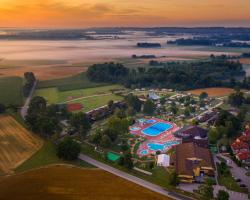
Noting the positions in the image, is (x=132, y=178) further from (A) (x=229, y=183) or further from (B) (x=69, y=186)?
(A) (x=229, y=183)

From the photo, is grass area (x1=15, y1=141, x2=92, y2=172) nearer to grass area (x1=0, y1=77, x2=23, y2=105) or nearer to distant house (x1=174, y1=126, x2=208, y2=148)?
distant house (x1=174, y1=126, x2=208, y2=148)

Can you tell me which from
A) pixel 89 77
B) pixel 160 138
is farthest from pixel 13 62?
pixel 160 138

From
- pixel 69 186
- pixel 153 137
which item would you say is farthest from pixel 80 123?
pixel 69 186

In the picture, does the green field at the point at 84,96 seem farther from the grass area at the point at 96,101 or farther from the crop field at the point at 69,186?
the crop field at the point at 69,186

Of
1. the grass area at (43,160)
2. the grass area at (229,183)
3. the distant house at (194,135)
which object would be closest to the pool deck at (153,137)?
the distant house at (194,135)

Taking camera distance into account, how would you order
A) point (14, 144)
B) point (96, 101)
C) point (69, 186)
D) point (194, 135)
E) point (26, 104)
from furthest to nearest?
point (96, 101) < point (26, 104) < point (194, 135) < point (14, 144) < point (69, 186)
